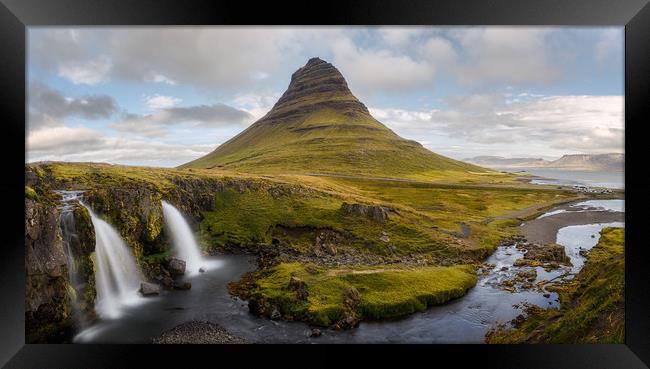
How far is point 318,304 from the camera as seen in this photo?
16.2 m

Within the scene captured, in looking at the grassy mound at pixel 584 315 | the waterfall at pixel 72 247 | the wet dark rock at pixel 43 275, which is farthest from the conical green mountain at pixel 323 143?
the wet dark rock at pixel 43 275

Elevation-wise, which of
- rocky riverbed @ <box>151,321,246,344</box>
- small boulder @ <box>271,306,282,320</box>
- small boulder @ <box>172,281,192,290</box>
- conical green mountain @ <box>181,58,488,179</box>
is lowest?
rocky riverbed @ <box>151,321,246,344</box>

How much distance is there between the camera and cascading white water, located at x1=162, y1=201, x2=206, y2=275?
2255cm

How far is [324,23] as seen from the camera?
9.69 metres

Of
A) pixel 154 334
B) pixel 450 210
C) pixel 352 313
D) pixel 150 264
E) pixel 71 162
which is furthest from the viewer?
pixel 450 210

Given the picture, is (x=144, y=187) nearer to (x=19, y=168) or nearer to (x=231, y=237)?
(x=231, y=237)

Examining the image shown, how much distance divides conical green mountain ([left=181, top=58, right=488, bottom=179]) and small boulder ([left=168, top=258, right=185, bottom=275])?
47.7 meters

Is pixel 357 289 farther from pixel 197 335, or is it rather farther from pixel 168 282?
pixel 168 282

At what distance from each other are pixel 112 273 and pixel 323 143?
9124 cm

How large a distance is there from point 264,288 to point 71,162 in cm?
1812

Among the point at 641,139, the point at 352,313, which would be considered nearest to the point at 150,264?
the point at 352,313

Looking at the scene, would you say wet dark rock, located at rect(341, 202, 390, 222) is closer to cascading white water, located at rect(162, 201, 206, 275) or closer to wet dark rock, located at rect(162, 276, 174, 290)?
cascading white water, located at rect(162, 201, 206, 275)

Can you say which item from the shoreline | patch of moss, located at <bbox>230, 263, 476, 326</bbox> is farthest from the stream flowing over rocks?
patch of moss, located at <bbox>230, 263, 476, 326</bbox>

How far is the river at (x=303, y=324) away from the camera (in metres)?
14.5
